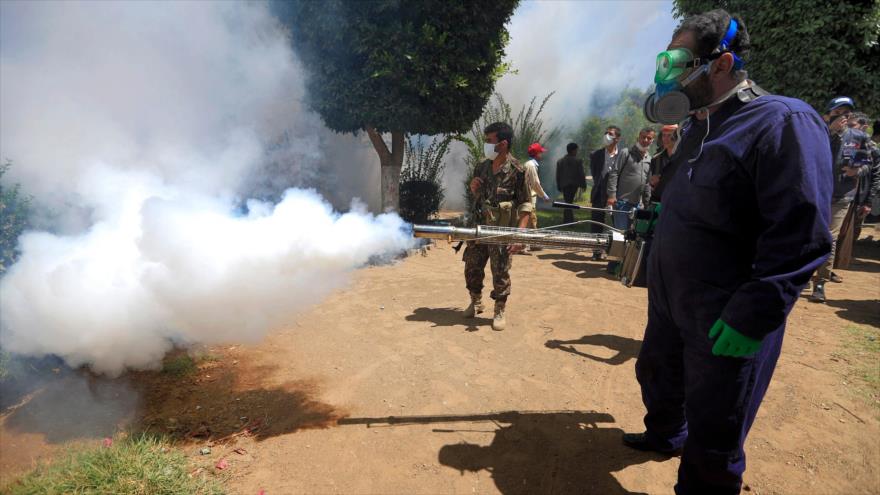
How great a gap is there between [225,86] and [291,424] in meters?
5.88

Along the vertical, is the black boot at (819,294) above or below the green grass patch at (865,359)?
above

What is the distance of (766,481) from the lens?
2701 mm

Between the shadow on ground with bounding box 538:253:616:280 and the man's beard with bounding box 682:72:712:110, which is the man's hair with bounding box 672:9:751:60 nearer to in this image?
the man's beard with bounding box 682:72:712:110

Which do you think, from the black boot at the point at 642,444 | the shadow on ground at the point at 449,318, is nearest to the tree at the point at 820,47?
the shadow on ground at the point at 449,318

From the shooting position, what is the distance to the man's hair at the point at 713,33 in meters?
2.08

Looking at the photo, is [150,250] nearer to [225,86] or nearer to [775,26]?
[225,86]

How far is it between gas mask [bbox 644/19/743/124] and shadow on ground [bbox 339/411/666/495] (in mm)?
2186

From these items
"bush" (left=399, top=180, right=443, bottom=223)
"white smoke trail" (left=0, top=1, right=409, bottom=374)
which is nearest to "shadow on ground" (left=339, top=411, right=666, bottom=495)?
"white smoke trail" (left=0, top=1, right=409, bottom=374)

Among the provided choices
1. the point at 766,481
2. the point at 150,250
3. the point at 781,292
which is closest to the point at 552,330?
the point at 766,481

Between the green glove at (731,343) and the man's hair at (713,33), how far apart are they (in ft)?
4.35

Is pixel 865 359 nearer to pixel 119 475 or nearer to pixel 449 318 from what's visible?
pixel 449 318

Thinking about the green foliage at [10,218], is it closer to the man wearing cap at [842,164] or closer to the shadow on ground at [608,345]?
the shadow on ground at [608,345]

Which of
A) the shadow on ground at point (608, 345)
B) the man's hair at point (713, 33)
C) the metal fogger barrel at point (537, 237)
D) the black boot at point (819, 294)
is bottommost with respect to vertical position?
the shadow on ground at point (608, 345)

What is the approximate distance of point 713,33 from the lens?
2076 millimetres
